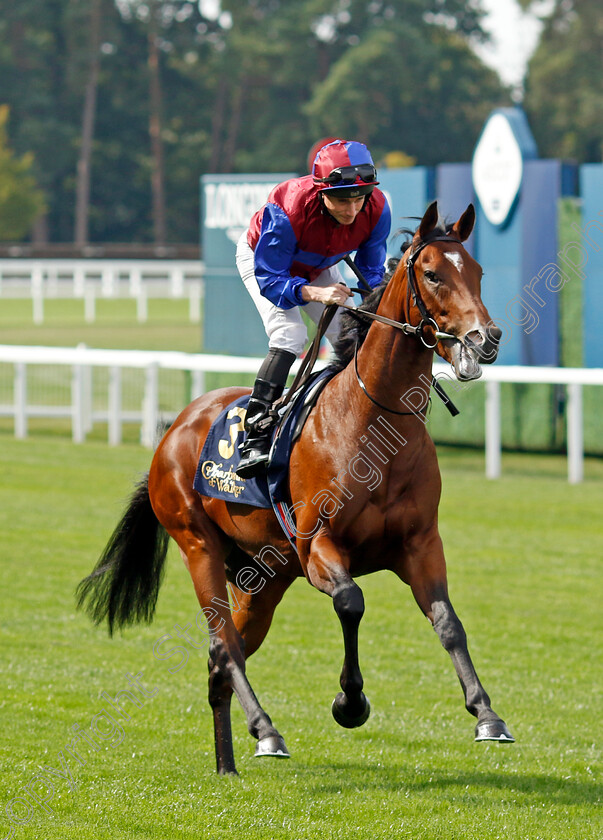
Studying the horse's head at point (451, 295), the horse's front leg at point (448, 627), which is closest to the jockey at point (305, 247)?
the horse's head at point (451, 295)

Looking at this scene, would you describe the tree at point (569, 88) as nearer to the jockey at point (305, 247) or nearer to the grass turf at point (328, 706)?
the grass turf at point (328, 706)

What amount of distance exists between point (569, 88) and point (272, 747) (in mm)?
51332

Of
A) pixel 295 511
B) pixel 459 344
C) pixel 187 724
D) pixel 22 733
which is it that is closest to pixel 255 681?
pixel 187 724

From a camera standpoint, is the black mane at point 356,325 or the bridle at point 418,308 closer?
the bridle at point 418,308

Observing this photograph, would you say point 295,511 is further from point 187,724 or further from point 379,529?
point 187,724

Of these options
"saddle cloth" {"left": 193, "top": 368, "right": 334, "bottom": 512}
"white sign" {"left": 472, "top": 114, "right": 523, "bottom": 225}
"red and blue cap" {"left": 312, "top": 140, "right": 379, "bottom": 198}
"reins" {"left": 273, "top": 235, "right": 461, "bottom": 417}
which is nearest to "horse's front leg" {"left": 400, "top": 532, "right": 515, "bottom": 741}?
"reins" {"left": 273, "top": 235, "right": 461, "bottom": 417}

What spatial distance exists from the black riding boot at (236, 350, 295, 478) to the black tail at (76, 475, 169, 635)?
0.90 m

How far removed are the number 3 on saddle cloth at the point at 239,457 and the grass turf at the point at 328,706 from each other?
919mm

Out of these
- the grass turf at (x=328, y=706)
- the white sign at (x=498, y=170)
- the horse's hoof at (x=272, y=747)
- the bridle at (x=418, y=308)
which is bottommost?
the grass turf at (x=328, y=706)

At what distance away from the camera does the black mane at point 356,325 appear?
393 cm

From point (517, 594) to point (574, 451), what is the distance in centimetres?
338

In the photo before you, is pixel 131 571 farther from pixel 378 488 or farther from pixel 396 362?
pixel 396 362

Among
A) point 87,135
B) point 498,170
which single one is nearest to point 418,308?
point 498,170

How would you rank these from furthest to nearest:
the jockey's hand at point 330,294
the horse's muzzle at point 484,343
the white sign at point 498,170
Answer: the white sign at point 498,170 < the jockey's hand at point 330,294 < the horse's muzzle at point 484,343
